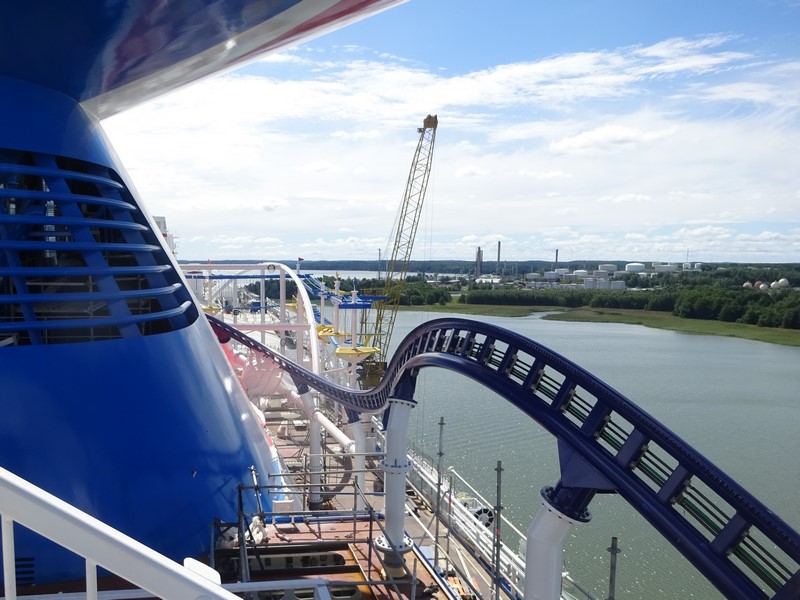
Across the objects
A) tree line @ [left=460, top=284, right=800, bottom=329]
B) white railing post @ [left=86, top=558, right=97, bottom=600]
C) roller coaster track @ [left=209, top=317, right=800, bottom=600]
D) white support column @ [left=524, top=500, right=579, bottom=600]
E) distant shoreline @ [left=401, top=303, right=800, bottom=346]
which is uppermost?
white railing post @ [left=86, top=558, right=97, bottom=600]

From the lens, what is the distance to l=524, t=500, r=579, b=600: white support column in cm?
597

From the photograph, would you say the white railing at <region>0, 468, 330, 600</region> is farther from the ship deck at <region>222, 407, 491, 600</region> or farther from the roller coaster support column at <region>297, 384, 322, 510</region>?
the roller coaster support column at <region>297, 384, 322, 510</region>

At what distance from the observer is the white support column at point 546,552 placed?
19.6ft

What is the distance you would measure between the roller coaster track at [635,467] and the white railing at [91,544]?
3663 mm

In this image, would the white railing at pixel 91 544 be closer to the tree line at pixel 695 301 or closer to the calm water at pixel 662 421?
the calm water at pixel 662 421

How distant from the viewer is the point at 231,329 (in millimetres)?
14500

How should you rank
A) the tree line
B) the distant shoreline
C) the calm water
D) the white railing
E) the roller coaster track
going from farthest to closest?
1. the tree line
2. the distant shoreline
3. the calm water
4. the roller coaster track
5. the white railing

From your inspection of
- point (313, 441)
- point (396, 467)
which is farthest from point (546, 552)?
point (313, 441)

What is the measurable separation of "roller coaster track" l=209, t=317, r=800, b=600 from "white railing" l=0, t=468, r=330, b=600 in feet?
12.0

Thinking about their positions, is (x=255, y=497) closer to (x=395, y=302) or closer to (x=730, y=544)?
(x=730, y=544)

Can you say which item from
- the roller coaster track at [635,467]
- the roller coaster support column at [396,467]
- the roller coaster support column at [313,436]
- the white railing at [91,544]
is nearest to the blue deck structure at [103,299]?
the roller coaster support column at [396,467]

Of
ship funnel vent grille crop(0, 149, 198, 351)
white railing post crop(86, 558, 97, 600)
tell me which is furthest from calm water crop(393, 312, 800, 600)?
white railing post crop(86, 558, 97, 600)

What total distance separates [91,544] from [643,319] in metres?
72.0

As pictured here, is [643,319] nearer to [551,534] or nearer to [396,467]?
[396,467]
